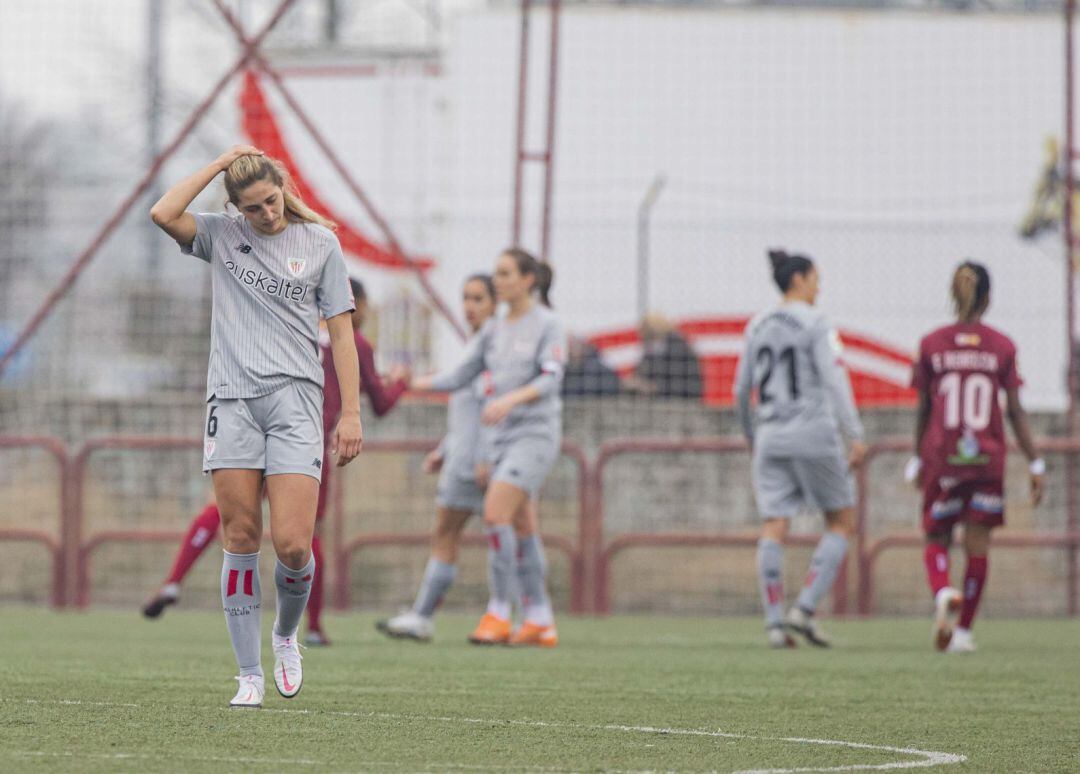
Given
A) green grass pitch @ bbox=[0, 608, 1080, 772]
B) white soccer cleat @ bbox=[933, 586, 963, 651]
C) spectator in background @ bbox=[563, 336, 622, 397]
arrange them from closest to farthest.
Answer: green grass pitch @ bbox=[0, 608, 1080, 772] < white soccer cleat @ bbox=[933, 586, 963, 651] < spectator in background @ bbox=[563, 336, 622, 397]

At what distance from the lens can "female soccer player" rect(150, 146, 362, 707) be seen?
6.05 metres

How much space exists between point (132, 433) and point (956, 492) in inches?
252

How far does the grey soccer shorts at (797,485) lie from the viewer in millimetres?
9969

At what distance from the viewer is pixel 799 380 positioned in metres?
9.92

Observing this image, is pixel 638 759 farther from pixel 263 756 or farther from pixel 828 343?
pixel 828 343

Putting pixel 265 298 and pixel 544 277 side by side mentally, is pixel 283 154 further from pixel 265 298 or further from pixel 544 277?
pixel 265 298

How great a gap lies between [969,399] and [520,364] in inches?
87.2

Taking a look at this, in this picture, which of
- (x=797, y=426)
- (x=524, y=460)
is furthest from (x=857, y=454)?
(x=524, y=460)

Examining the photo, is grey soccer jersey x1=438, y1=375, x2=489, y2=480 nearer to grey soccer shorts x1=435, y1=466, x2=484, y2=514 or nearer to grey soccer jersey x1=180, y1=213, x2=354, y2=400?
grey soccer shorts x1=435, y1=466, x2=484, y2=514

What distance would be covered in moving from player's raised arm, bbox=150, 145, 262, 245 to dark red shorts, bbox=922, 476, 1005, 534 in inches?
186

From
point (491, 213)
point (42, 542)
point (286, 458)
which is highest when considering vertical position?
point (491, 213)

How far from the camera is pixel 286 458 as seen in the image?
6.05 metres

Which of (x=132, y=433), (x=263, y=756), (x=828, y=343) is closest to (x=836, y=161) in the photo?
(x=132, y=433)

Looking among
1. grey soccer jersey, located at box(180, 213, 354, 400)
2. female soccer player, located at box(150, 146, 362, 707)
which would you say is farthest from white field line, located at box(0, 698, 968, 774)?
grey soccer jersey, located at box(180, 213, 354, 400)
